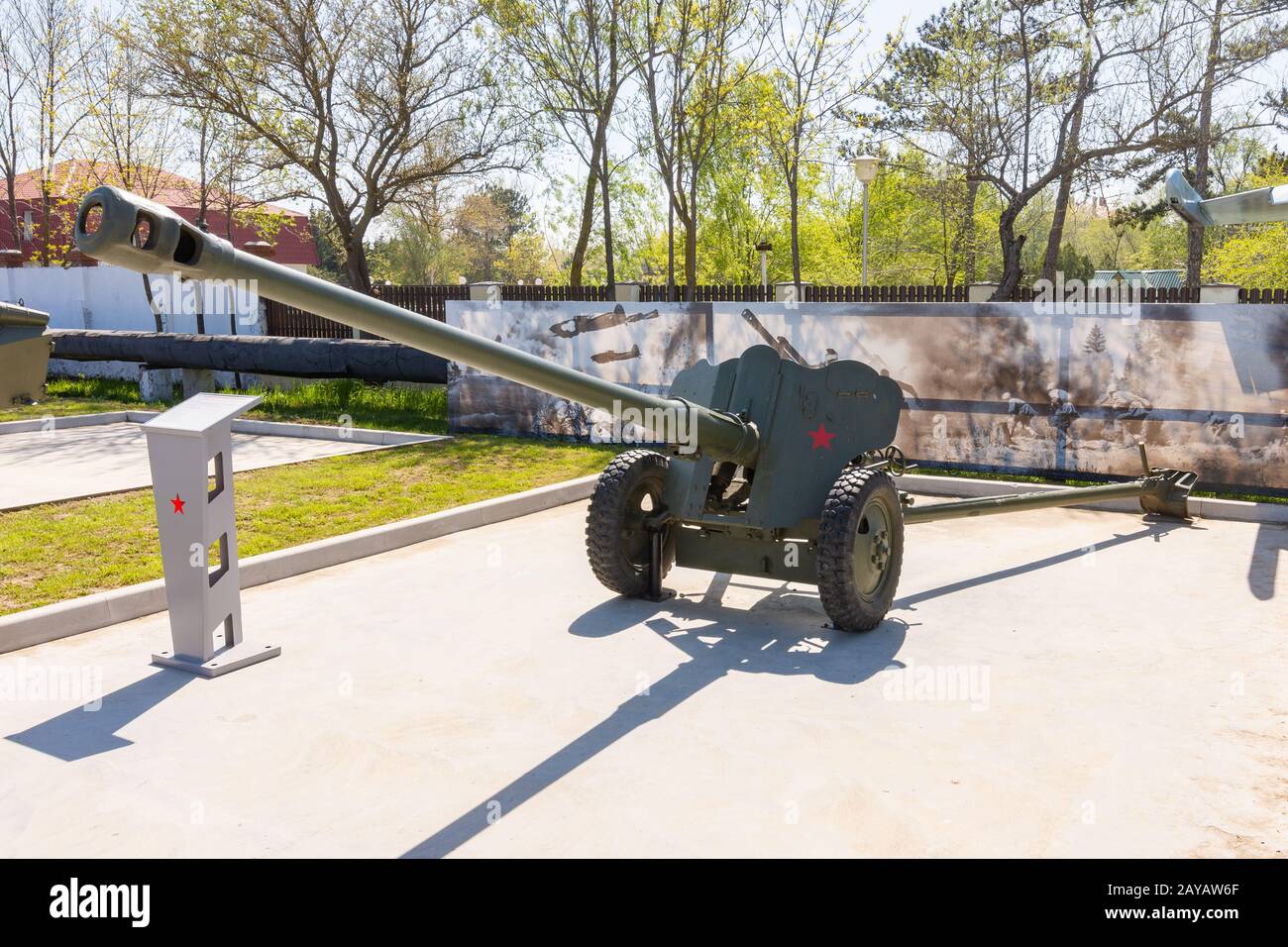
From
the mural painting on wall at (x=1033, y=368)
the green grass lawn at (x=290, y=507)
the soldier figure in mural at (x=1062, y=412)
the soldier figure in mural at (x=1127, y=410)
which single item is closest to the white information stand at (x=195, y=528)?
the green grass lawn at (x=290, y=507)

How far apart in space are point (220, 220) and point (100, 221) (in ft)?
122

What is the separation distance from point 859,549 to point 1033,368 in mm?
5317

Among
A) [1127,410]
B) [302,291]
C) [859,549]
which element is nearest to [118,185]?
[1127,410]

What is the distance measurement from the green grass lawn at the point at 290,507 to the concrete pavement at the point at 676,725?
2.99ft

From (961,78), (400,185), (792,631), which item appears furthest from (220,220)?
(792,631)

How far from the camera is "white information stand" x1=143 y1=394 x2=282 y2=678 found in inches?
210

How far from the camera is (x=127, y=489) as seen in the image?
984 centimetres

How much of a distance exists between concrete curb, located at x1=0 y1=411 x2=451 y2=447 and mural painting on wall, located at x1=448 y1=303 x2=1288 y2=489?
2.04 meters

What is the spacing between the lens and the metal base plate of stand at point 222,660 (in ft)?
17.5

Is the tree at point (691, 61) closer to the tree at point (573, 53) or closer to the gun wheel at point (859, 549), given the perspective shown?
the tree at point (573, 53)

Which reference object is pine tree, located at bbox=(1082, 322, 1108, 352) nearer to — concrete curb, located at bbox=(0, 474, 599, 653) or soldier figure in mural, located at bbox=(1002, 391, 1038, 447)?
soldier figure in mural, located at bbox=(1002, 391, 1038, 447)

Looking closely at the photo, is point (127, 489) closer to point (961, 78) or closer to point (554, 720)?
point (554, 720)

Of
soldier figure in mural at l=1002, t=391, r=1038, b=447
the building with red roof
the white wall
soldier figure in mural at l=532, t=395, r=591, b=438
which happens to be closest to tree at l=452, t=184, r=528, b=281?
the building with red roof

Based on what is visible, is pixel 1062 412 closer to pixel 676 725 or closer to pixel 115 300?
pixel 676 725
